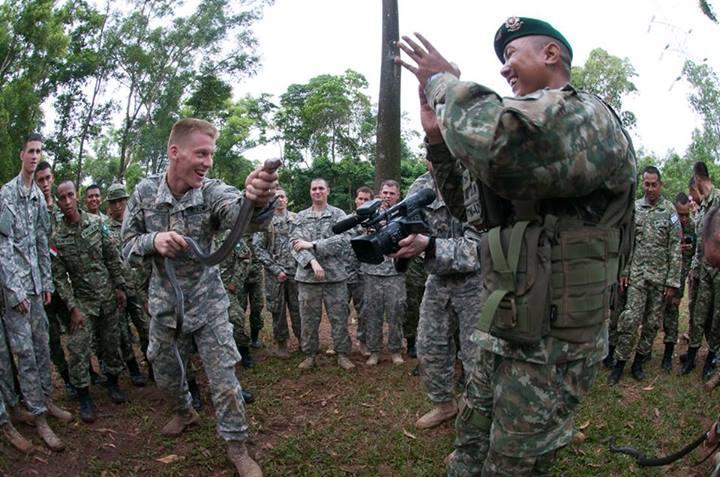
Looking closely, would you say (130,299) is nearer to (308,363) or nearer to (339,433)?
(308,363)

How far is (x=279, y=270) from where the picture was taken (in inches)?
279

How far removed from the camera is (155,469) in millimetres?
4031

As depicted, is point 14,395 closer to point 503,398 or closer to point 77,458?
point 77,458

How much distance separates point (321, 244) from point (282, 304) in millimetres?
1263

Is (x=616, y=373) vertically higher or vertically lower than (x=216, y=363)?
lower

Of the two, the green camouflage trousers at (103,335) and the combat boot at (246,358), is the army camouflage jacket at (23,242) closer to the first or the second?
the green camouflage trousers at (103,335)

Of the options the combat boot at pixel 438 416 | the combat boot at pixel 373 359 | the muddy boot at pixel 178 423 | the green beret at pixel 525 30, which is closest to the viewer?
the green beret at pixel 525 30

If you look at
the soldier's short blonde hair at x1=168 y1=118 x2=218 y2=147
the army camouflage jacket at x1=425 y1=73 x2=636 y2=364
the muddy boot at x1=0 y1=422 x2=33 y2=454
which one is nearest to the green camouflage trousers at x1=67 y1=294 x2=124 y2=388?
the muddy boot at x1=0 y1=422 x2=33 y2=454

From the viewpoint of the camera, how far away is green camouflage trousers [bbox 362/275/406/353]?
6738 mm

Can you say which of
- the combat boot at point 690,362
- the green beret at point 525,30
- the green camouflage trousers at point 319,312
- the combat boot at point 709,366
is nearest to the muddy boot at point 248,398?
the green camouflage trousers at point 319,312

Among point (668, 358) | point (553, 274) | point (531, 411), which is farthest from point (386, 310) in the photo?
point (553, 274)

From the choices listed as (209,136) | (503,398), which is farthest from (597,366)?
(209,136)

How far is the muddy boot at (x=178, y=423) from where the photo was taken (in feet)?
14.8

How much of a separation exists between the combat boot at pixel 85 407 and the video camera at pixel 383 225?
3.40 meters
